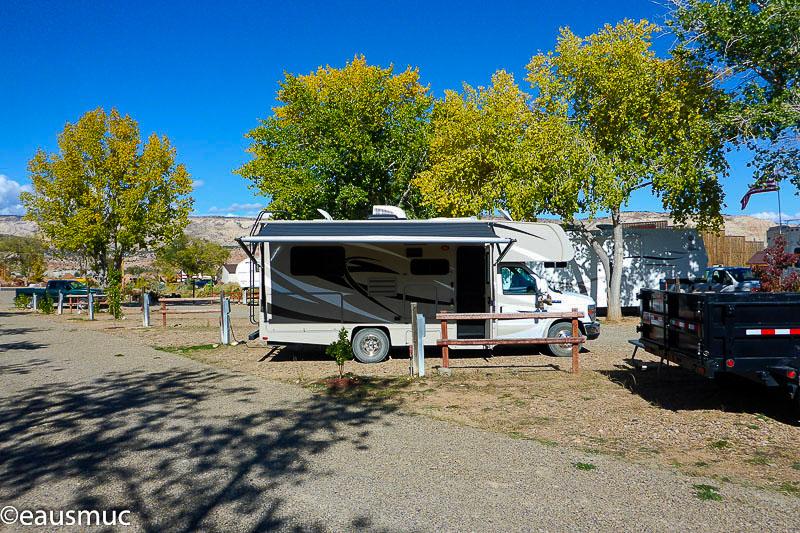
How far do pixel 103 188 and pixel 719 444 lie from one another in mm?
29678

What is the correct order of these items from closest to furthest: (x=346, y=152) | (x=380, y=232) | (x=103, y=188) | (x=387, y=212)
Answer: (x=380, y=232)
(x=387, y=212)
(x=346, y=152)
(x=103, y=188)

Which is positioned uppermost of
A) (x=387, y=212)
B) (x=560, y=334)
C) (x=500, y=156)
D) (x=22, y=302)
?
(x=500, y=156)

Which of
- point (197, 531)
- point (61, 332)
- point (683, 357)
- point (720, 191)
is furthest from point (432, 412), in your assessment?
point (720, 191)

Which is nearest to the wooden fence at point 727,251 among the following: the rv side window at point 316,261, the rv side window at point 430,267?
the rv side window at point 430,267

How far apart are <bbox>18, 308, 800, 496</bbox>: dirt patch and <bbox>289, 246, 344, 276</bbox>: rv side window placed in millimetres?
1751

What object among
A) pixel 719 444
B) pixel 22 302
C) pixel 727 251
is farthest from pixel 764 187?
pixel 22 302

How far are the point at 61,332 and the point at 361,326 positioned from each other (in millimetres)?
11471

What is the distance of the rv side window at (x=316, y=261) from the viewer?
11.0m

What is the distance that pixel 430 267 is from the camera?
36.5ft

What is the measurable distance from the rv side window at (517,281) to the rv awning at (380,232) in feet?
3.86

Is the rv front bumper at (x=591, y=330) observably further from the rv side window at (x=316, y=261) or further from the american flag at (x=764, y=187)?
the american flag at (x=764, y=187)

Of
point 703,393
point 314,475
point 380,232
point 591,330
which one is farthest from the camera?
point 591,330

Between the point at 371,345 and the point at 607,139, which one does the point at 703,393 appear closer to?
the point at 371,345

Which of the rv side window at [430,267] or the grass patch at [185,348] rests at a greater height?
the rv side window at [430,267]
